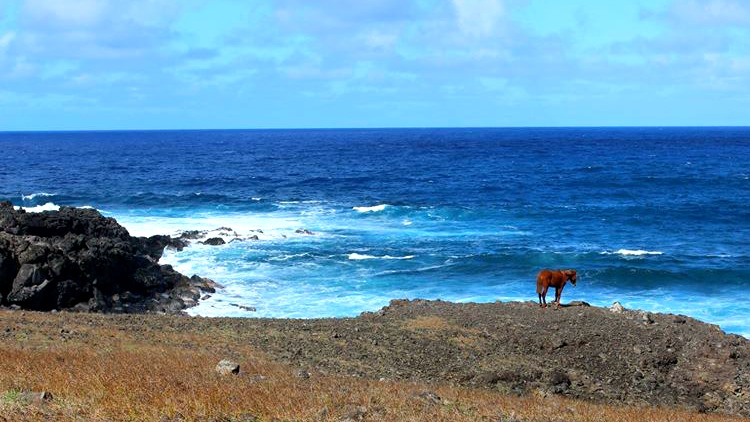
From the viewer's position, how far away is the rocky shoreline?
18.0m

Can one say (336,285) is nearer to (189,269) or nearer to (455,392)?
(189,269)

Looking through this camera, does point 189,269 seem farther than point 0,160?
No

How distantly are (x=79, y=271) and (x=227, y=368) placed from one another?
1606cm

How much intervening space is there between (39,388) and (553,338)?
45.9ft

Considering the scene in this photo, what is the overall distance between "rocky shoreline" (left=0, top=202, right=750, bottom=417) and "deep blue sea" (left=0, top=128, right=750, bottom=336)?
6623 mm

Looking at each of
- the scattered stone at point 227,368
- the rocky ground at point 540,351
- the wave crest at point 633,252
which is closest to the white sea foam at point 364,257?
the wave crest at point 633,252

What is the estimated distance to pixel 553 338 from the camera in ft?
68.5

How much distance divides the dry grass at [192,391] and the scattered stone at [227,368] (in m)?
0.20

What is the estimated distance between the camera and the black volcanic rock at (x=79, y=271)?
87.2 ft

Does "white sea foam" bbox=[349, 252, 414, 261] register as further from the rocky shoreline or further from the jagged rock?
the jagged rock

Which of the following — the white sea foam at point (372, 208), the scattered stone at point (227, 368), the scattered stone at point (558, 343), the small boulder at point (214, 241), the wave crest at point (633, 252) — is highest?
the scattered stone at point (227, 368)

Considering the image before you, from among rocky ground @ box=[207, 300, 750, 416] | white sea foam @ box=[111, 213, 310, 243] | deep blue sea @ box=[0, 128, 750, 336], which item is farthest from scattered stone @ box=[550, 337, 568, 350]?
white sea foam @ box=[111, 213, 310, 243]

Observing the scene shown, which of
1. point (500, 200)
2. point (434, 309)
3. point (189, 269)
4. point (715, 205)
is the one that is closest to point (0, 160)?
point (500, 200)

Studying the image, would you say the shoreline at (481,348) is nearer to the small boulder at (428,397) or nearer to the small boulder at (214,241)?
the small boulder at (428,397)
